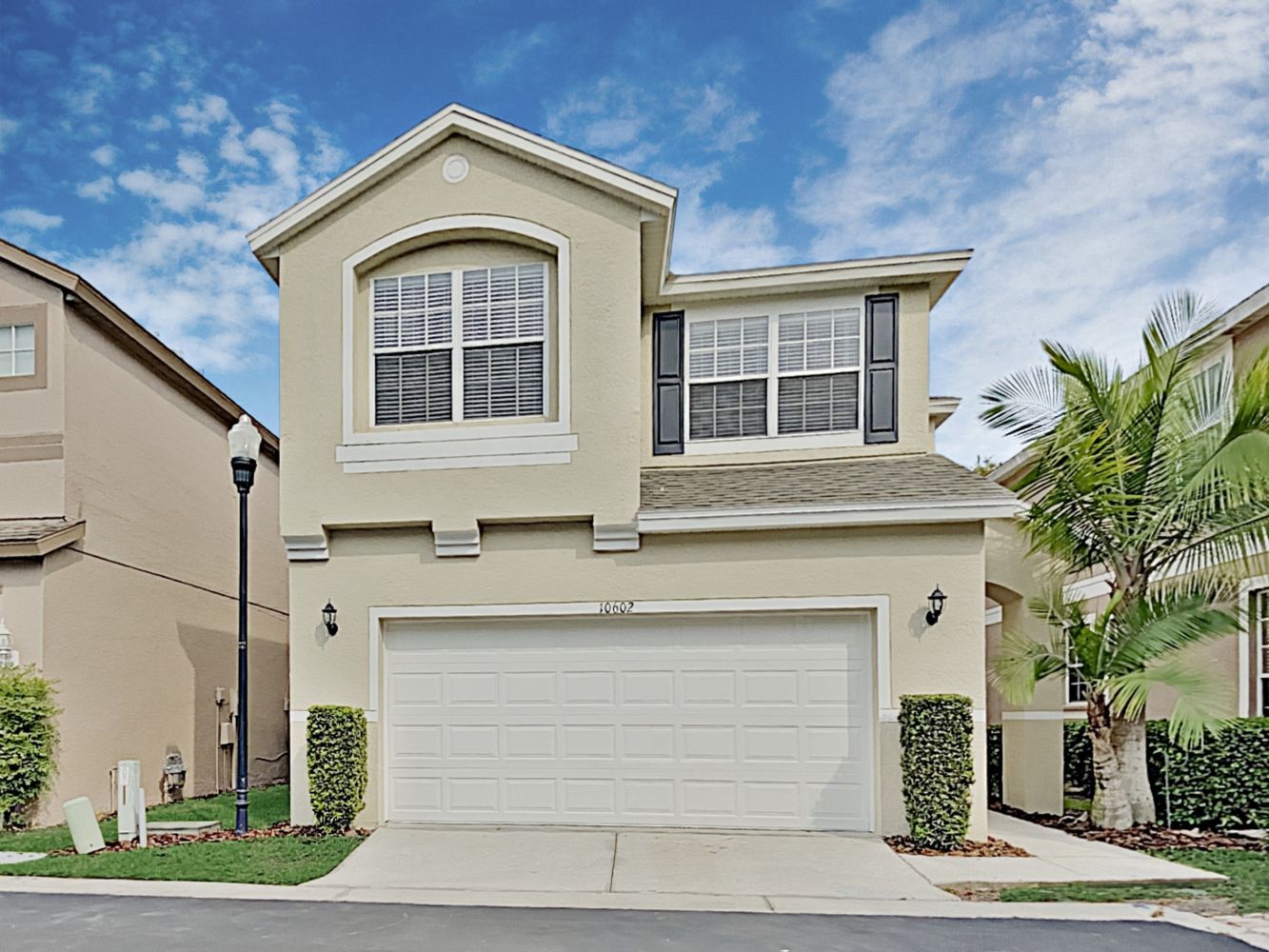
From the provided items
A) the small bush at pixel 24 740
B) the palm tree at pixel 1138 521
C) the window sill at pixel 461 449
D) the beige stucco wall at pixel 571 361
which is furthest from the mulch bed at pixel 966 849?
the small bush at pixel 24 740

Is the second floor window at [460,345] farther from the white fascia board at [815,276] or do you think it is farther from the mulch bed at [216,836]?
the mulch bed at [216,836]

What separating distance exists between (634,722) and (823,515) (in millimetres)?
2912

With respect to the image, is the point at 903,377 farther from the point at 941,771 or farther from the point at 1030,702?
the point at 941,771

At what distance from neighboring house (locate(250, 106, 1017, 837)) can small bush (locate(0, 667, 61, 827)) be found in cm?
292

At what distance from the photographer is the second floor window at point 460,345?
33.2 feet

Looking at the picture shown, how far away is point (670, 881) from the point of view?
7.62 metres

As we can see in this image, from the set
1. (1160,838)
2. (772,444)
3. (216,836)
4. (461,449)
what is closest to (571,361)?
(461,449)

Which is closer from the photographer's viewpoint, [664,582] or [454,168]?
[664,582]

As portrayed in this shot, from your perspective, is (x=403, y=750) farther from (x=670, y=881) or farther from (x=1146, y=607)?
(x=1146, y=607)

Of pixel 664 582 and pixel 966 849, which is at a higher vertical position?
pixel 664 582

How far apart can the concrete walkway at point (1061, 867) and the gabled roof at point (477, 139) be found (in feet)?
22.7

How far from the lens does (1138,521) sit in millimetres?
9742

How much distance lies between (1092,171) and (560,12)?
25.6 feet

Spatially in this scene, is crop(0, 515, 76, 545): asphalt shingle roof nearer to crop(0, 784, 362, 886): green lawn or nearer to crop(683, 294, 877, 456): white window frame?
crop(0, 784, 362, 886): green lawn
